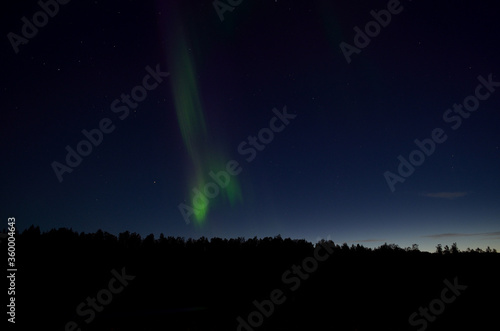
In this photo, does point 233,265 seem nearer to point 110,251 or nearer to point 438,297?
point 110,251

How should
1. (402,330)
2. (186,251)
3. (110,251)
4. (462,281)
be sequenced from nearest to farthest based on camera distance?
(402,330) < (462,281) < (110,251) < (186,251)

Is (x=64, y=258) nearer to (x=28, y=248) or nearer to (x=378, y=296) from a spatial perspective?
(x=28, y=248)

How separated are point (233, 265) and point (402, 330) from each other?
50.8 m

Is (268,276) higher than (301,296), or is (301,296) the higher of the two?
(268,276)

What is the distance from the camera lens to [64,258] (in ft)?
212

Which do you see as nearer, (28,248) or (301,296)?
(301,296)

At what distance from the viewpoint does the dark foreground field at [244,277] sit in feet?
156

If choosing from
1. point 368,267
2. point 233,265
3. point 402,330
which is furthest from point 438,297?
point 233,265

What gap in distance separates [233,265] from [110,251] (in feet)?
103

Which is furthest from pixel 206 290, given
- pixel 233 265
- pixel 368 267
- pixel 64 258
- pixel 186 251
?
pixel 368 267

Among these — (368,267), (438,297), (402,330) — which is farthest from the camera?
(368,267)

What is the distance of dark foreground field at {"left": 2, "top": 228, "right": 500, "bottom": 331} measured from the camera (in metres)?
47.4

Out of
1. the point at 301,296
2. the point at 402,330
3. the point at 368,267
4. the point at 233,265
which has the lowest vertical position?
the point at 402,330

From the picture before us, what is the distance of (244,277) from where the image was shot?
69000mm
